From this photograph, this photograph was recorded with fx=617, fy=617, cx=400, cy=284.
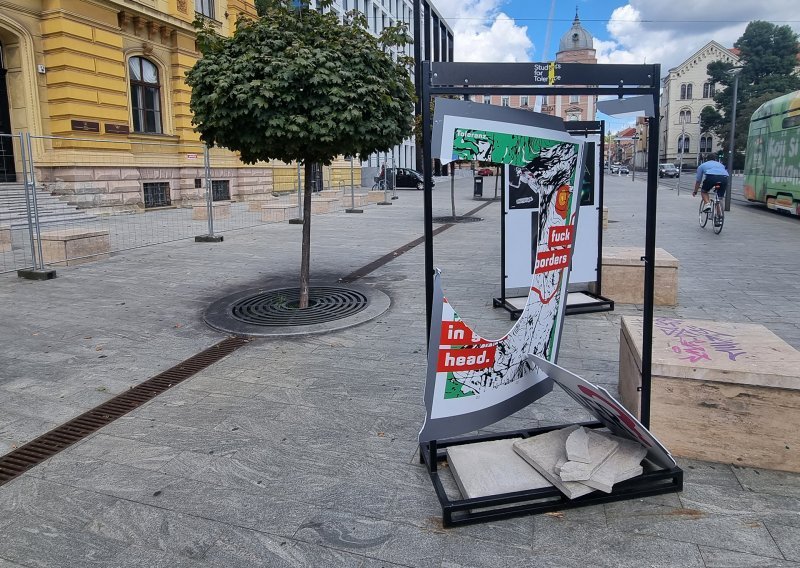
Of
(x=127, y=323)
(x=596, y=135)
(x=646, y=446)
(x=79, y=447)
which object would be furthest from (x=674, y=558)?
(x=127, y=323)

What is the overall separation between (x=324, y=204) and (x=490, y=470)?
18.9 meters

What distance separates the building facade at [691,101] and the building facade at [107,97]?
86.9 m

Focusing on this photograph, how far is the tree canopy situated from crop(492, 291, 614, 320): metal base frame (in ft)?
7.27

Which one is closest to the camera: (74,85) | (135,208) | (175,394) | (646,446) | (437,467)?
(646,446)

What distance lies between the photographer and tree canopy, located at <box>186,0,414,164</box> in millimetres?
6129

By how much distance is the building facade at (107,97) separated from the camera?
1783cm

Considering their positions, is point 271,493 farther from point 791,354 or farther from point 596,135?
point 596,135

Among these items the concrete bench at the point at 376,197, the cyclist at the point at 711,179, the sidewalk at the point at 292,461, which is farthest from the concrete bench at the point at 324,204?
the sidewalk at the point at 292,461

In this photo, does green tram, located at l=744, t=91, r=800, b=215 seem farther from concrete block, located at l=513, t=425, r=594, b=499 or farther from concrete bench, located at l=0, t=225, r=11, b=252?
concrete bench, located at l=0, t=225, r=11, b=252

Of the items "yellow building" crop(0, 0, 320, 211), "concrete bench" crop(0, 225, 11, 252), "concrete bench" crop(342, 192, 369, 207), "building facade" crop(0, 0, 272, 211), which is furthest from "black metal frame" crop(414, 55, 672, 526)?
"concrete bench" crop(342, 192, 369, 207)

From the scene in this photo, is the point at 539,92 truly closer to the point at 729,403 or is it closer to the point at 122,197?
the point at 729,403

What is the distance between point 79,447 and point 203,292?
463cm

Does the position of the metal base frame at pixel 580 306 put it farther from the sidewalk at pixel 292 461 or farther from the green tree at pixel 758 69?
the green tree at pixel 758 69

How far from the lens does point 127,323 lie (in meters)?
Result: 6.73
